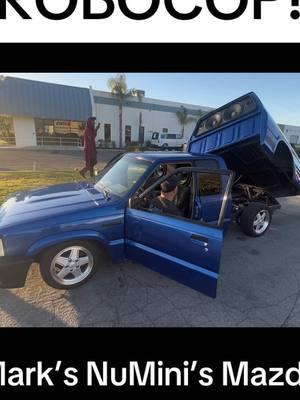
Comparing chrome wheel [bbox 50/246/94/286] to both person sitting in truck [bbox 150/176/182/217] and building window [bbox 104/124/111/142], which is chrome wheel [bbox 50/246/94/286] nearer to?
person sitting in truck [bbox 150/176/182/217]

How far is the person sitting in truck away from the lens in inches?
115

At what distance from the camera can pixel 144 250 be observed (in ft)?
9.11

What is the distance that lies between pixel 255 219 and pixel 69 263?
3.40m

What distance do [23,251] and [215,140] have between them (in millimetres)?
3836

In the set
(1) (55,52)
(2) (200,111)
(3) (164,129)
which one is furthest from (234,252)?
(2) (200,111)

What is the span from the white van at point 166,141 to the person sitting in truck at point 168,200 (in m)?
23.7

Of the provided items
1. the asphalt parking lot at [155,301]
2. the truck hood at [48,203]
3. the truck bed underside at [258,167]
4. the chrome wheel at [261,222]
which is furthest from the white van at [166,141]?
the asphalt parking lot at [155,301]

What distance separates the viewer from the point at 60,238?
254cm

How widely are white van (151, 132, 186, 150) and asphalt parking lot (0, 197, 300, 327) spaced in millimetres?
23941

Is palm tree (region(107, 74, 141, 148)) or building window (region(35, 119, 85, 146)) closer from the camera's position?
building window (region(35, 119, 85, 146))

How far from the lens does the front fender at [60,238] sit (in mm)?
2480

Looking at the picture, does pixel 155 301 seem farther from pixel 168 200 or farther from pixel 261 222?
pixel 261 222

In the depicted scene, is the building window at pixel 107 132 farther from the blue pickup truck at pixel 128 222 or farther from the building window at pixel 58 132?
the blue pickup truck at pixel 128 222

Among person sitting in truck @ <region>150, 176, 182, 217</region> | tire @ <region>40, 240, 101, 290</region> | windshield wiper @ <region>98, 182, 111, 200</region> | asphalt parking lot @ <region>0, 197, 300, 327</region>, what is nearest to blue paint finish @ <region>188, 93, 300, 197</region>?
person sitting in truck @ <region>150, 176, 182, 217</region>
